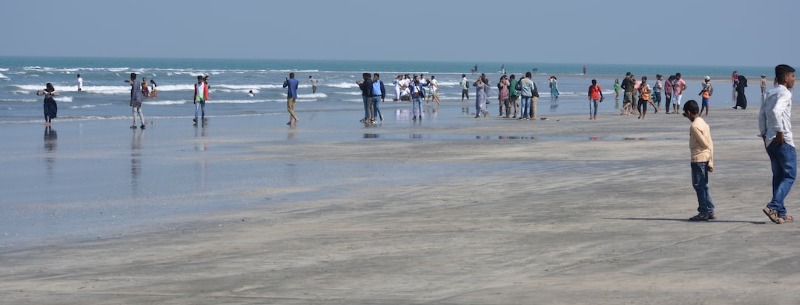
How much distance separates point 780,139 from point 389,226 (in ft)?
13.0

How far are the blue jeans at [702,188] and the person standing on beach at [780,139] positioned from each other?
60 cm

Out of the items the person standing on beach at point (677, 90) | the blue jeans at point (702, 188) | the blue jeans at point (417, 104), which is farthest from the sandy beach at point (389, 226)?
the person standing on beach at point (677, 90)

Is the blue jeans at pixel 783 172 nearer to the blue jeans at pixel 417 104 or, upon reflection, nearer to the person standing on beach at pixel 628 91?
the blue jeans at pixel 417 104

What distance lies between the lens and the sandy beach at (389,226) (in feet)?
28.7

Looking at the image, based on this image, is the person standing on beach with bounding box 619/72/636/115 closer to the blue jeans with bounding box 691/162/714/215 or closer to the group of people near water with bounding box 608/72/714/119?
the group of people near water with bounding box 608/72/714/119

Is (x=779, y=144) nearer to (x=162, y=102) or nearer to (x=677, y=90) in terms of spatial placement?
(x=677, y=90)

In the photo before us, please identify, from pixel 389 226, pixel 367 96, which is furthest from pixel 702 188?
pixel 367 96

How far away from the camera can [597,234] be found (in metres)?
11.4

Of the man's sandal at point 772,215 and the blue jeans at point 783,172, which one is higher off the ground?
the blue jeans at point 783,172

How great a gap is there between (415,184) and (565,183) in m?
2.06

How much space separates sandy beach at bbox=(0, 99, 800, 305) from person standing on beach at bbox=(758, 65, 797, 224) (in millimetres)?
390

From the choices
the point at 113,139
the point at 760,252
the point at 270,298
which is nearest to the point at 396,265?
the point at 270,298

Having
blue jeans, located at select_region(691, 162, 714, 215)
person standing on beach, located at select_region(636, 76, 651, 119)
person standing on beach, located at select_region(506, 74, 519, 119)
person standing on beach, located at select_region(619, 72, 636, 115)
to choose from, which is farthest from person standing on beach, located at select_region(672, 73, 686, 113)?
blue jeans, located at select_region(691, 162, 714, 215)

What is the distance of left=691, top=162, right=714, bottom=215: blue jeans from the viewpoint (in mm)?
12188
